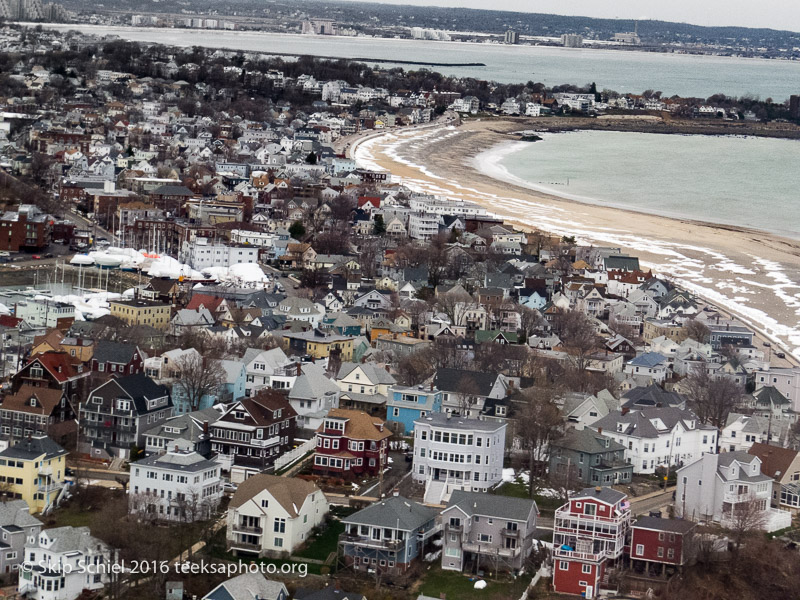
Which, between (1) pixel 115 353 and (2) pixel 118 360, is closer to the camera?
(2) pixel 118 360

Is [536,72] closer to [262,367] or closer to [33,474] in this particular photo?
[262,367]

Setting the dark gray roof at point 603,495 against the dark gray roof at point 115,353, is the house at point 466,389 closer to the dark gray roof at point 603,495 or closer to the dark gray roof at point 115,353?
the dark gray roof at point 603,495

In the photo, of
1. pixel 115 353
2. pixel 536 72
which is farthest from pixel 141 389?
pixel 536 72

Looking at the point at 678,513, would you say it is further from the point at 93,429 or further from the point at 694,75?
the point at 694,75

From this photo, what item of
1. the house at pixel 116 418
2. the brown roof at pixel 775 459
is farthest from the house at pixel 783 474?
the house at pixel 116 418

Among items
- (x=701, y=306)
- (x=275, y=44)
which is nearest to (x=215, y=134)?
(x=701, y=306)

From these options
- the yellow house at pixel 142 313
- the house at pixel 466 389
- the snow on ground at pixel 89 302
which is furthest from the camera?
the snow on ground at pixel 89 302
